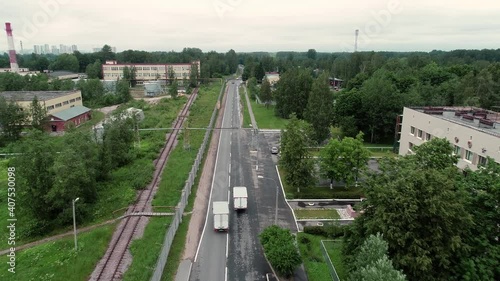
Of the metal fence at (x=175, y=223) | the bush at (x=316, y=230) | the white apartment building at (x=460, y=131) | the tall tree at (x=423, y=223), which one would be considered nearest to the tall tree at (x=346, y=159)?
the white apartment building at (x=460, y=131)

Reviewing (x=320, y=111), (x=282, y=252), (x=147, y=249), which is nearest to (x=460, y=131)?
(x=320, y=111)

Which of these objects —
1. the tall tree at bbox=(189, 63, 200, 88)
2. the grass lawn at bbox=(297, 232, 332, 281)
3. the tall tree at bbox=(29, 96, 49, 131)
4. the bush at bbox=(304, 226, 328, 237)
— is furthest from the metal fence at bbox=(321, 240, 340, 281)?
the tall tree at bbox=(189, 63, 200, 88)

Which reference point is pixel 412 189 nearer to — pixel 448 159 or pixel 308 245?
pixel 448 159

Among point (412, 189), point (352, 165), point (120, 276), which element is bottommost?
point (120, 276)

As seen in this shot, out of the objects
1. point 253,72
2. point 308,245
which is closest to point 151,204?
point 308,245

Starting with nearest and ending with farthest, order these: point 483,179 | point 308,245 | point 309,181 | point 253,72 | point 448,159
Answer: point 483,179 < point 448,159 < point 308,245 < point 309,181 < point 253,72

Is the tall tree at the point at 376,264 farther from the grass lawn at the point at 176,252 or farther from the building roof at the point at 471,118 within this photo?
the building roof at the point at 471,118

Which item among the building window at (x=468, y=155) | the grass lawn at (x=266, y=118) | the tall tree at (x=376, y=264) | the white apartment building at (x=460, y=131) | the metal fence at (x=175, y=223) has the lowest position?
the metal fence at (x=175, y=223)
